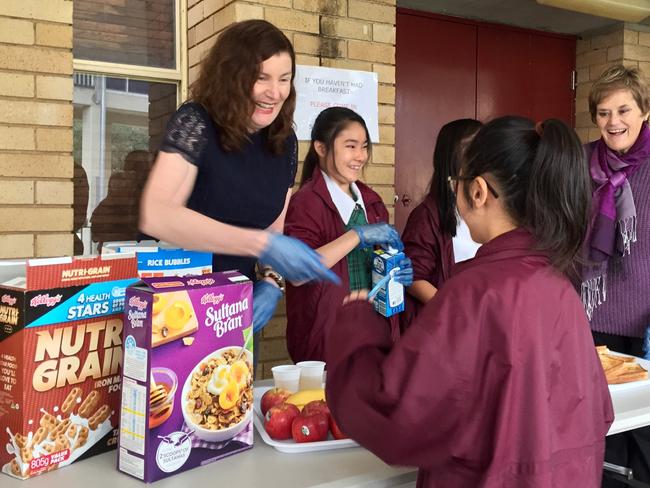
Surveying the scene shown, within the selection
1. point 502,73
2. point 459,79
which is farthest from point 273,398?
point 502,73

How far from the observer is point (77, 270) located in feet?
3.73

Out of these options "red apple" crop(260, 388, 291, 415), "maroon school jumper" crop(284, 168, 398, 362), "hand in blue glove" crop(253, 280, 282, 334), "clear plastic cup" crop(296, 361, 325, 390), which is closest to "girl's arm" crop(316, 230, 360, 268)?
"maroon school jumper" crop(284, 168, 398, 362)

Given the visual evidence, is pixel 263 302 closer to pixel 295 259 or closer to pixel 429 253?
pixel 295 259

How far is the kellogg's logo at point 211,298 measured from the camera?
3.70 ft

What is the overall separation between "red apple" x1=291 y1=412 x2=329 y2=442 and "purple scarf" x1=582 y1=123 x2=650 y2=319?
1.42 metres

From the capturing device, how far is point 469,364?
38.9 inches

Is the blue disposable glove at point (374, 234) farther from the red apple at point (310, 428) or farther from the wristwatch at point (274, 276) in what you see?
the red apple at point (310, 428)

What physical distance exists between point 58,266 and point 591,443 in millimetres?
936

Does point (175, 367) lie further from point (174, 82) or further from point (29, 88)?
point (174, 82)

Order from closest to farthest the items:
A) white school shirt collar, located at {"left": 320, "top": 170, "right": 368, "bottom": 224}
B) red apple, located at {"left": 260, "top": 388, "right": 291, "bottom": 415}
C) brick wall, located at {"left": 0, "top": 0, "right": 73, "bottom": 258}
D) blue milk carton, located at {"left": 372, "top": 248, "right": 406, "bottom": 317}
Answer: red apple, located at {"left": 260, "top": 388, "right": 291, "bottom": 415} → blue milk carton, located at {"left": 372, "top": 248, "right": 406, "bottom": 317} → white school shirt collar, located at {"left": 320, "top": 170, "right": 368, "bottom": 224} → brick wall, located at {"left": 0, "top": 0, "right": 73, "bottom": 258}

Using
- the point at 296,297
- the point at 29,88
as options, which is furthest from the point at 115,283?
the point at 29,88

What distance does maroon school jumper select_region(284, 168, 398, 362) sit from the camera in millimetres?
2244

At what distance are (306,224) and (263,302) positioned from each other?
0.80 metres

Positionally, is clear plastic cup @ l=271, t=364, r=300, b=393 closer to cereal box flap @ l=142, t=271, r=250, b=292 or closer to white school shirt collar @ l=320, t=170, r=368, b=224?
cereal box flap @ l=142, t=271, r=250, b=292
